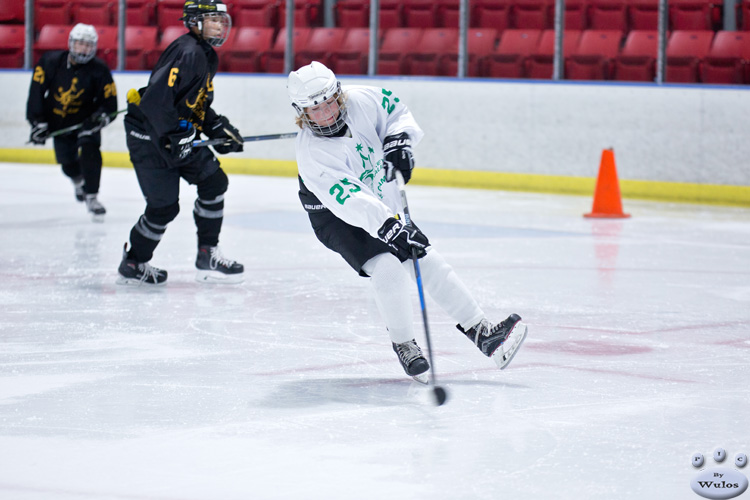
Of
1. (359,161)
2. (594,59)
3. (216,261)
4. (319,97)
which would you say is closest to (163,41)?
(594,59)

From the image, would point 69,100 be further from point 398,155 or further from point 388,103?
point 398,155

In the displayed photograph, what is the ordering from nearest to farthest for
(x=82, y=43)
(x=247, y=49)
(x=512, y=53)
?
(x=82, y=43) < (x=512, y=53) < (x=247, y=49)

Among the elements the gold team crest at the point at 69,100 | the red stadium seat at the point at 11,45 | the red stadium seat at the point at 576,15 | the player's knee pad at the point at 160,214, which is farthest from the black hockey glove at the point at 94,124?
the red stadium seat at the point at 11,45

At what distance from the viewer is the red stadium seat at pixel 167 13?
11547 mm

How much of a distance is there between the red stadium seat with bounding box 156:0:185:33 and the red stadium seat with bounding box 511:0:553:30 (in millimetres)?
3486

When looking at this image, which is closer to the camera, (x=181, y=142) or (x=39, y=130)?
(x=181, y=142)

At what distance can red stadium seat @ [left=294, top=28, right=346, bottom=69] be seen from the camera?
34.8 ft

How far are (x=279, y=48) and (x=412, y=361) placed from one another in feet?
26.3

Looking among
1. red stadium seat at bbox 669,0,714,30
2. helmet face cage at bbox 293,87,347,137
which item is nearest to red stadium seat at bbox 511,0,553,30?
red stadium seat at bbox 669,0,714,30

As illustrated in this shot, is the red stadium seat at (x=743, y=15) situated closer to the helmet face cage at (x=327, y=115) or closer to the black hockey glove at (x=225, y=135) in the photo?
the black hockey glove at (x=225, y=135)

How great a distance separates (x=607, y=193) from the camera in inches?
305

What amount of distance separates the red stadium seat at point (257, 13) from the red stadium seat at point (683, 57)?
3.87 meters

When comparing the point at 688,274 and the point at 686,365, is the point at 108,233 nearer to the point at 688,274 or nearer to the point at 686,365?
the point at 688,274

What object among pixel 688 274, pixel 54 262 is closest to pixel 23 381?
pixel 54 262
